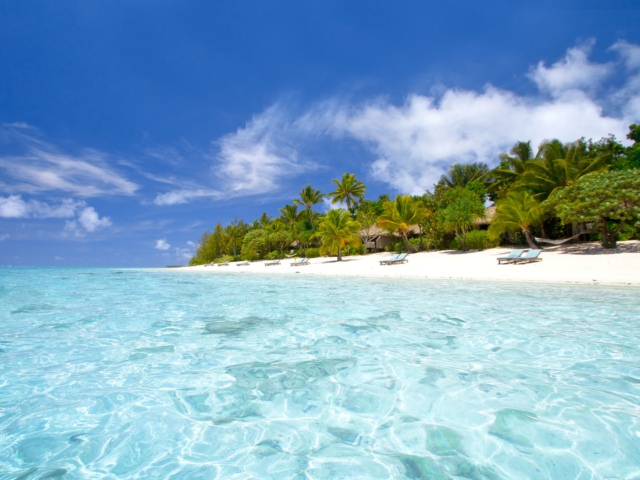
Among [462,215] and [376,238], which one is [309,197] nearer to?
[376,238]

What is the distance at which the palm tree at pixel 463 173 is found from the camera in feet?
125

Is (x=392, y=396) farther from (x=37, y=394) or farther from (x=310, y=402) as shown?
(x=37, y=394)

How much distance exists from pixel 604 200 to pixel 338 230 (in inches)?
663

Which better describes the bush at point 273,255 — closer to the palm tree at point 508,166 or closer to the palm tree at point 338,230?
the palm tree at point 338,230

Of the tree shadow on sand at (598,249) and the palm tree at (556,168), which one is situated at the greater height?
the palm tree at (556,168)

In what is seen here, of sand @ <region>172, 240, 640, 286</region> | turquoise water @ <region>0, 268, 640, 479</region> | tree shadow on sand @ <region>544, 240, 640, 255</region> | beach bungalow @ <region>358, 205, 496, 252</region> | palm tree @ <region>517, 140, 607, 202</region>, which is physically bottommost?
turquoise water @ <region>0, 268, 640, 479</region>

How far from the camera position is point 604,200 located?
16875 millimetres

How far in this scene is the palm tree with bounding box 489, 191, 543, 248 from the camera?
20.8 m

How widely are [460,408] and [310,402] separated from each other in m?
1.24

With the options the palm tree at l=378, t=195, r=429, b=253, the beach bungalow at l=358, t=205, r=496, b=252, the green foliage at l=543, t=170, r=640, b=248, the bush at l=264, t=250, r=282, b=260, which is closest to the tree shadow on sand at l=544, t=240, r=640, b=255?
the green foliage at l=543, t=170, r=640, b=248

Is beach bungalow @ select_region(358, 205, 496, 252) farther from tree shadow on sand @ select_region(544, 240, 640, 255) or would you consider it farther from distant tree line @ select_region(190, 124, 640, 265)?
tree shadow on sand @ select_region(544, 240, 640, 255)

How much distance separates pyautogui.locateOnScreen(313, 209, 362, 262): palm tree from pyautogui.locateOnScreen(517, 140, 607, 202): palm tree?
1299 cm

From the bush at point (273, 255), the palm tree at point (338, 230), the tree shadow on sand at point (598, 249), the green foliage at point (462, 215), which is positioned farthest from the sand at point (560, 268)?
the bush at point (273, 255)

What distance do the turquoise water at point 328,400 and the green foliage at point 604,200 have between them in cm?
1412
